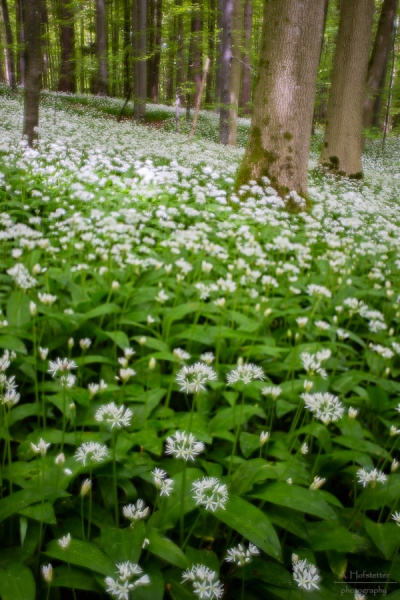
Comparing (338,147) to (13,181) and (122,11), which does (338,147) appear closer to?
(13,181)

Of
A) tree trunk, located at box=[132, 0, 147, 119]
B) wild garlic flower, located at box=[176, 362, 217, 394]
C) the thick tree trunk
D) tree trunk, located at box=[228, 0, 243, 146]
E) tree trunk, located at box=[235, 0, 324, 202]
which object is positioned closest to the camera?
wild garlic flower, located at box=[176, 362, 217, 394]

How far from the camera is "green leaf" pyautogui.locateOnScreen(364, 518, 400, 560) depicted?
4.84 feet

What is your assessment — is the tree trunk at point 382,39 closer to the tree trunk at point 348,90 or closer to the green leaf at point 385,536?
the tree trunk at point 348,90

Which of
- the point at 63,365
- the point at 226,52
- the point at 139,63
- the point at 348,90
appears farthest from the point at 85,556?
the point at 139,63

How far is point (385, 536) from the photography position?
1.52 meters

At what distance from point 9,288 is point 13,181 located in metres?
2.81

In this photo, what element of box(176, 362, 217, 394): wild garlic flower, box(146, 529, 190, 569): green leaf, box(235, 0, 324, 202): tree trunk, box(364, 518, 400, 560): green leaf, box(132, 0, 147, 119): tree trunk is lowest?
box(364, 518, 400, 560): green leaf

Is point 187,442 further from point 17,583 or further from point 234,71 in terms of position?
point 234,71

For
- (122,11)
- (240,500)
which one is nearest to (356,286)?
(240,500)

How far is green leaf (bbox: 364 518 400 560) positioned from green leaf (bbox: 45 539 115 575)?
907 millimetres

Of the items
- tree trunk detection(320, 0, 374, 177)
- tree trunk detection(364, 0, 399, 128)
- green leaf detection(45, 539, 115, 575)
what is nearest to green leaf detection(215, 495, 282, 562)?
green leaf detection(45, 539, 115, 575)

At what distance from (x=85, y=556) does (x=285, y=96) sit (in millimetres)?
6054

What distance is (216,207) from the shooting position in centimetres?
532

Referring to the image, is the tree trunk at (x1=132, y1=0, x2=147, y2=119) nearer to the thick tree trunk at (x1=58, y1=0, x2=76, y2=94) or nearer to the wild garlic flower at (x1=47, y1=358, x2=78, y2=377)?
the thick tree trunk at (x1=58, y1=0, x2=76, y2=94)
